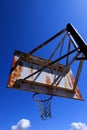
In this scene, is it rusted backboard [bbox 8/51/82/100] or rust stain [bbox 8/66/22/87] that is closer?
rust stain [bbox 8/66/22/87]

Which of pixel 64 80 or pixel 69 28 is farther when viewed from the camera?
pixel 64 80

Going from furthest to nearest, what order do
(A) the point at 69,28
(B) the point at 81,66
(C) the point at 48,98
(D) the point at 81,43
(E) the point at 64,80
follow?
(E) the point at 64,80 < (C) the point at 48,98 < (B) the point at 81,66 < (A) the point at 69,28 < (D) the point at 81,43

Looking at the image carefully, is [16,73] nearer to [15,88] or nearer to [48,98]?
[15,88]

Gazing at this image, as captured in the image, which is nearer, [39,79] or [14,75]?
[14,75]

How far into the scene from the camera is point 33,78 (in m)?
8.41

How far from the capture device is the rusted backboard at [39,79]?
26.1 feet

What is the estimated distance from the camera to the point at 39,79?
28.1ft

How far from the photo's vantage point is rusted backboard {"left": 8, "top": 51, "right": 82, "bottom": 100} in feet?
26.1

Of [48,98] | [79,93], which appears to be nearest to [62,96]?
[48,98]

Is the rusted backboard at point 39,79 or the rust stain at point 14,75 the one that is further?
the rusted backboard at point 39,79

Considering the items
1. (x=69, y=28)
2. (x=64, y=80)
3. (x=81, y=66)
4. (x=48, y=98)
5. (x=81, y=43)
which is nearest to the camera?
(x=81, y=43)

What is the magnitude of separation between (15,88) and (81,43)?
3.17 metres

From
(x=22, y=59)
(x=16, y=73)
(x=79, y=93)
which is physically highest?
(x=22, y=59)

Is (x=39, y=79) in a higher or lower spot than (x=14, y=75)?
lower
